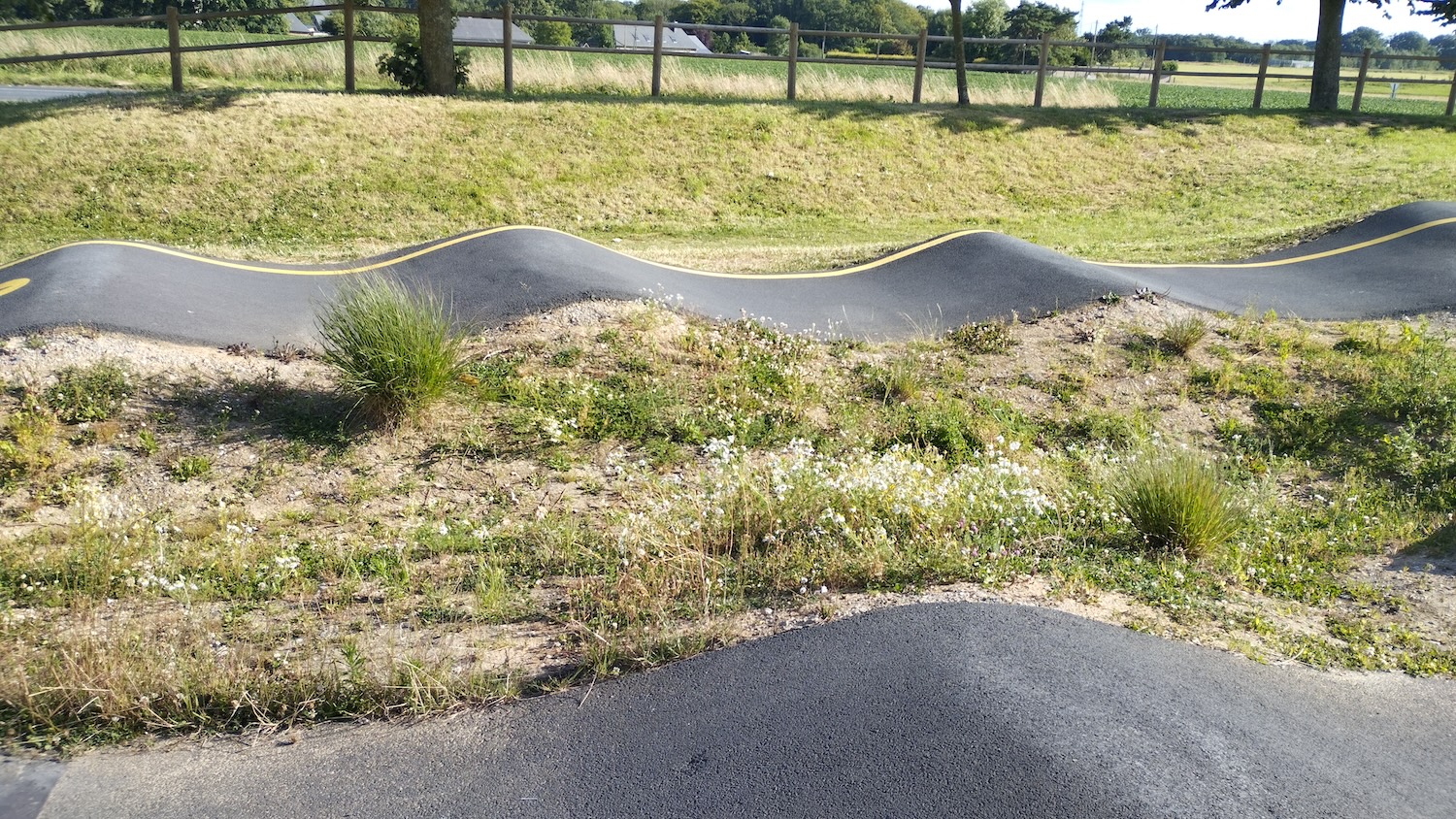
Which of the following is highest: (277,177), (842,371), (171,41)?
(171,41)

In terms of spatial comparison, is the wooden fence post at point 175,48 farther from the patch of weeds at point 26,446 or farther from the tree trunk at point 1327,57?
the tree trunk at point 1327,57

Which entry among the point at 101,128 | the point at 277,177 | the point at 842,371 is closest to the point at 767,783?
the point at 842,371

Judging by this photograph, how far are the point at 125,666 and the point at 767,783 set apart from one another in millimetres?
2749

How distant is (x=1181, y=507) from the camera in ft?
18.6

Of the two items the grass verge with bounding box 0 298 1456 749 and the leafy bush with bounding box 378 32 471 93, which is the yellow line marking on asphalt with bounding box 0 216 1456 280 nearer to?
the grass verge with bounding box 0 298 1456 749

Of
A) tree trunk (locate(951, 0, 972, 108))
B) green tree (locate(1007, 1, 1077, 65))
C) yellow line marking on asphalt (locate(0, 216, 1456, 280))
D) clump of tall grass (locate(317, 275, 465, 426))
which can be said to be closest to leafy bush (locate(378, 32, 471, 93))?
yellow line marking on asphalt (locate(0, 216, 1456, 280))

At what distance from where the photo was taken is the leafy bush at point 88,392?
740cm

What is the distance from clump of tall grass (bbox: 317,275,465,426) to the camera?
7.50 metres

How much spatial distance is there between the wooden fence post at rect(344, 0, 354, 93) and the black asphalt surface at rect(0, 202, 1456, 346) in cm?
948

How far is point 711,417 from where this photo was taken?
8.11 m

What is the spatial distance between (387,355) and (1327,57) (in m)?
25.7

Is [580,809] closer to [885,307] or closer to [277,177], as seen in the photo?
[885,307]

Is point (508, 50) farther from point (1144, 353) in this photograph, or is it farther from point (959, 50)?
point (1144, 353)

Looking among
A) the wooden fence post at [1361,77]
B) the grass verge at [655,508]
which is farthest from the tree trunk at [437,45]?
the wooden fence post at [1361,77]
